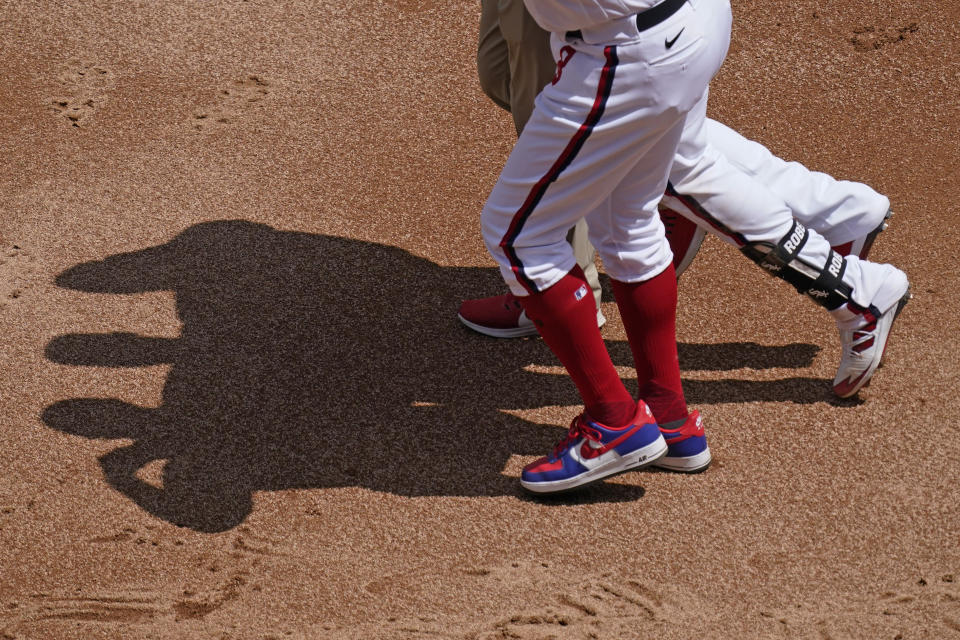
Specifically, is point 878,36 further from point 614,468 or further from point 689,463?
point 614,468

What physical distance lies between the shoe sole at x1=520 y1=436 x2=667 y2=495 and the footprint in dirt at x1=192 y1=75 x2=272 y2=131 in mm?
2343

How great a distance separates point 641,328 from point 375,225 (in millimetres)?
1422

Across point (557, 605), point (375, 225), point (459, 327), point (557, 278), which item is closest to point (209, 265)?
point (375, 225)

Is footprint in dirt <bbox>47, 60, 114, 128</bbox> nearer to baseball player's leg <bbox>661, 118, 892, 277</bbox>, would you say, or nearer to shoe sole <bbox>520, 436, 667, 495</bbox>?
baseball player's leg <bbox>661, 118, 892, 277</bbox>

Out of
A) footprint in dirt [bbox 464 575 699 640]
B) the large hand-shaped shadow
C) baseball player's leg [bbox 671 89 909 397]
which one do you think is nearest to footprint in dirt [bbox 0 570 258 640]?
the large hand-shaped shadow

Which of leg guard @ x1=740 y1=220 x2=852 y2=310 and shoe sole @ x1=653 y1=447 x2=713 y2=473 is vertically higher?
leg guard @ x1=740 y1=220 x2=852 y2=310

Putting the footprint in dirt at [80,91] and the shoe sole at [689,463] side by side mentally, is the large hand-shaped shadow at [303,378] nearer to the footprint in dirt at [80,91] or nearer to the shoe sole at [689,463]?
the shoe sole at [689,463]

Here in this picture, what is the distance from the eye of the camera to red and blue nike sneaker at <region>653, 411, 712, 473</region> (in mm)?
2672

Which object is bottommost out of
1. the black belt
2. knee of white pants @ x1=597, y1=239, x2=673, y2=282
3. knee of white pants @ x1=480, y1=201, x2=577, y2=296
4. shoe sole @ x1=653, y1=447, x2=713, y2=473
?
shoe sole @ x1=653, y1=447, x2=713, y2=473

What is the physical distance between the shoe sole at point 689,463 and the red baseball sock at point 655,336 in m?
0.12

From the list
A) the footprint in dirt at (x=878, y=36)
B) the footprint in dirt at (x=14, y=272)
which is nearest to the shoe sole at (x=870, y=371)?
the footprint in dirt at (x=878, y=36)

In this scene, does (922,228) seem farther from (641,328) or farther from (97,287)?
(97,287)

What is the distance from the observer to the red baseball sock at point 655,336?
8.29 feet

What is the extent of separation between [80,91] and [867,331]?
10.9 feet
